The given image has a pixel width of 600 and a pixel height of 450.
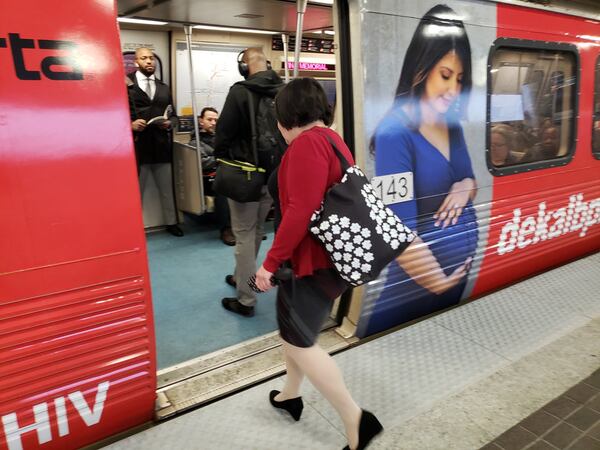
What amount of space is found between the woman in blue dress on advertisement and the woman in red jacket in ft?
2.82

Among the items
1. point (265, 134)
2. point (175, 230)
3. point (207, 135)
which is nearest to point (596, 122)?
point (265, 134)

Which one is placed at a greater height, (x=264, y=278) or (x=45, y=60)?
(x=45, y=60)

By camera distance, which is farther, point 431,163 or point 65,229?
point 431,163

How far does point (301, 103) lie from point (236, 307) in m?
2.02

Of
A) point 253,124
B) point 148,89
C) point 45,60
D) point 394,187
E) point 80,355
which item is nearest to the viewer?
point 45,60

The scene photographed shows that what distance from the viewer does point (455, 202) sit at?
304 centimetres

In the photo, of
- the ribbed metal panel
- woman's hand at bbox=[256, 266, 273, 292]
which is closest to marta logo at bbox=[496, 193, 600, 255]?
woman's hand at bbox=[256, 266, 273, 292]

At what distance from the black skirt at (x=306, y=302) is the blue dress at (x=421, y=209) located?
3.07 feet

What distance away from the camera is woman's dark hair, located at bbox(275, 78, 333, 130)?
5.82ft

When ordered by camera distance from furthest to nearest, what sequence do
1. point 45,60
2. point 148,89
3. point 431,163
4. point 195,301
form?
point 148,89, point 195,301, point 431,163, point 45,60

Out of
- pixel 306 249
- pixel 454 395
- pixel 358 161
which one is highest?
pixel 358 161

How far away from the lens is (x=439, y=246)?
3.02 metres

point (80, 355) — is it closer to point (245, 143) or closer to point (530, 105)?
point (245, 143)

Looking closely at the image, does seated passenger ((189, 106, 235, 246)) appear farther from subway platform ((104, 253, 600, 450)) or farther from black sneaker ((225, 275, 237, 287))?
subway platform ((104, 253, 600, 450))
